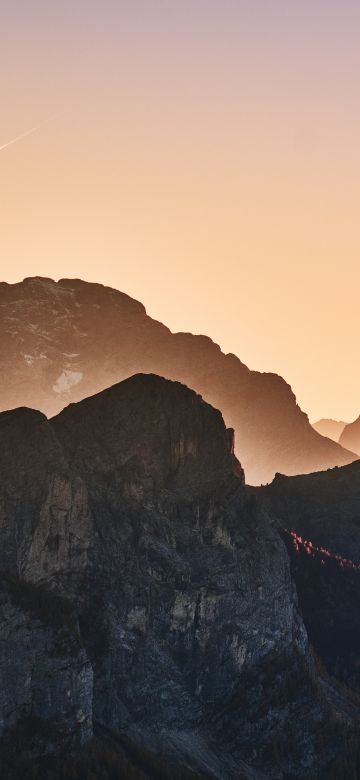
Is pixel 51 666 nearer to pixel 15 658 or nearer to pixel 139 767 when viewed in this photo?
pixel 15 658

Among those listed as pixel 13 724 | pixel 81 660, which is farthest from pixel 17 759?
pixel 81 660

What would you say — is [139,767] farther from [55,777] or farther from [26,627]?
[26,627]

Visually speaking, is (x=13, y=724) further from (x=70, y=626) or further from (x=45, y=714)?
(x=70, y=626)

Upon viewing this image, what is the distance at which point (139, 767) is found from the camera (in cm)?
19975

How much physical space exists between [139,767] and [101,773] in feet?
41.0

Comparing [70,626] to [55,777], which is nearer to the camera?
[55,777]

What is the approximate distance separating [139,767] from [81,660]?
22.8 meters

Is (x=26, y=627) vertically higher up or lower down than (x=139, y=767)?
higher up

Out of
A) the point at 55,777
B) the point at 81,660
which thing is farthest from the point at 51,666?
the point at 55,777

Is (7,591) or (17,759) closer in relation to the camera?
(17,759)

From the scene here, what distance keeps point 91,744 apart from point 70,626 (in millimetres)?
20474

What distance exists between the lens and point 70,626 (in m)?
200

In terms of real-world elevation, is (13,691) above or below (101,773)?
above

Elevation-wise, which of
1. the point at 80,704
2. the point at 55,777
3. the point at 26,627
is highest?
the point at 26,627
